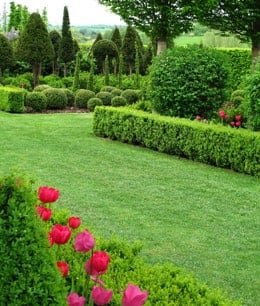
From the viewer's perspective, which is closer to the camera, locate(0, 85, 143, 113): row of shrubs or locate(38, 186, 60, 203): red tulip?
locate(38, 186, 60, 203): red tulip

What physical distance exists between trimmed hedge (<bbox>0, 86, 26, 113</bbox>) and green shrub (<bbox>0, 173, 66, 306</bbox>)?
15.8m

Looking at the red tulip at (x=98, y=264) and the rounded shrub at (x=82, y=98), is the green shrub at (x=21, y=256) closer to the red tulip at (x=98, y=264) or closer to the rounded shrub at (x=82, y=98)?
the red tulip at (x=98, y=264)

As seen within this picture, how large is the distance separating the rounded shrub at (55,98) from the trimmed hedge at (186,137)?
217 inches

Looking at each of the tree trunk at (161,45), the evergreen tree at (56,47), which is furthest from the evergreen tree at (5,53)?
the tree trunk at (161,45)

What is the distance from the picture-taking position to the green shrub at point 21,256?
7.19 ft

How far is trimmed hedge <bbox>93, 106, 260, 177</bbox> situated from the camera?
10227mm

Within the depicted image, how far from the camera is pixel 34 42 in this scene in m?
21.6

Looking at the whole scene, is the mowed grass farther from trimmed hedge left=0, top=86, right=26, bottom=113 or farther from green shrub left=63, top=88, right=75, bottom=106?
green shrub left=63, top=88, right=75, bottom=106

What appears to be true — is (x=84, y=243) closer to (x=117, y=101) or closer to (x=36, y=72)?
(x=117, y=101)

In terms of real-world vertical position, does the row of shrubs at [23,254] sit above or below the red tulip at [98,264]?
above

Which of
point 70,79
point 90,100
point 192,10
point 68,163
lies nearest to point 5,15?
point 70,79

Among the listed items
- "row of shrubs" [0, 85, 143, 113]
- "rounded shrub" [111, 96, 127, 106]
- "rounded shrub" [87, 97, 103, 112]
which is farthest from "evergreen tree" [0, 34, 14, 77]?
"rounded shrub" [111, 96, 127, 106]

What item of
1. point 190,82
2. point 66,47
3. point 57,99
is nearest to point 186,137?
point 190,82

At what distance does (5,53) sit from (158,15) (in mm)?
7963
